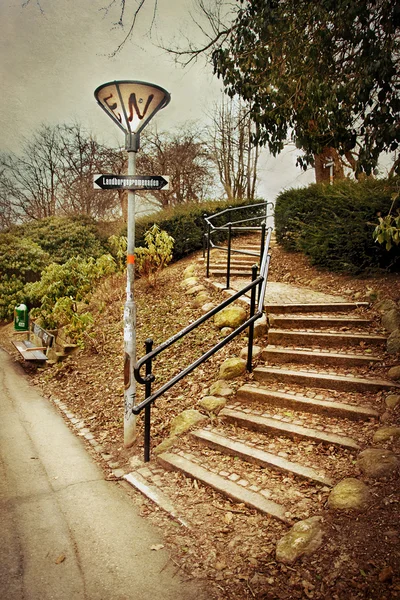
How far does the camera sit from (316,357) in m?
4.21

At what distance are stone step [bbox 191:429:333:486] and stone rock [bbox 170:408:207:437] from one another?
0.46 ft

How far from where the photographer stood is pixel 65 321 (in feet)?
23.7

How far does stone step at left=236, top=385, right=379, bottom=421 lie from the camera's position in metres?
3.28

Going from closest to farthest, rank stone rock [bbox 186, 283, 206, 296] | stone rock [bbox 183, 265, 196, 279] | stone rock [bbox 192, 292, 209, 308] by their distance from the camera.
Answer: stone rock [bbox 192, 292, 209, 308], stone rock [bbox 186, 283, 206, 296], stone rock [bbox 183, 265, 196, 279]

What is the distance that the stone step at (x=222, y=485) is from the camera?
2564 millimetres

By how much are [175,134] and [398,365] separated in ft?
54.1

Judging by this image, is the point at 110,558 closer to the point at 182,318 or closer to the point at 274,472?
the point at 274,472

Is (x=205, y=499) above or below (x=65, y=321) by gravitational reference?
below

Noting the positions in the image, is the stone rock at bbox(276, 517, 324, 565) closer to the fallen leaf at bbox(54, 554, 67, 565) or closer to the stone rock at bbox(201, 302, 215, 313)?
the fallen leaf at bbox(54, 554, 67, 565)

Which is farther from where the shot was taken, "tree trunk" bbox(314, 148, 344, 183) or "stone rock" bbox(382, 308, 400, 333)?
"tree trunk" bbox(314, 148, 344, 183)

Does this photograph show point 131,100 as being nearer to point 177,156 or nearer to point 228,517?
point 228,517

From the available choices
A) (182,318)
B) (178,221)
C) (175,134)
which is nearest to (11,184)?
(175,134)

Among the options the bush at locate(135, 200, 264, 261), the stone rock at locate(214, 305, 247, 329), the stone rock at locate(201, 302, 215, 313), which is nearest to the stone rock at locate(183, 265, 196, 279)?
the stone rock at locate(201, 302, 215, 313)

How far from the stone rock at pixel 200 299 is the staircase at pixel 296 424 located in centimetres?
211
